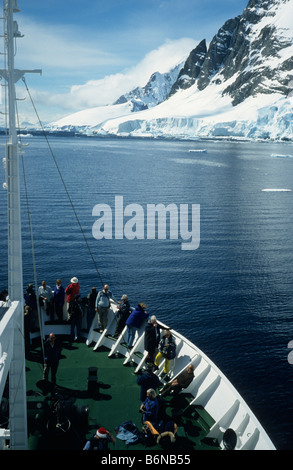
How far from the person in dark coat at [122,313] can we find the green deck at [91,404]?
33.3 inches

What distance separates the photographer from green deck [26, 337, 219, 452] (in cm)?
1005

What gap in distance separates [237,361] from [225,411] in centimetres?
882

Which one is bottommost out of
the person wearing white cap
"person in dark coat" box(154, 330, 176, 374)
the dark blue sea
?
the dark blue sea

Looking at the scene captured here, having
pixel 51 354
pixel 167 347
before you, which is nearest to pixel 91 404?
pixel 51 354

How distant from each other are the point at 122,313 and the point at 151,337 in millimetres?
2003

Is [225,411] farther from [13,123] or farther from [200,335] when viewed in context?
[200,335]

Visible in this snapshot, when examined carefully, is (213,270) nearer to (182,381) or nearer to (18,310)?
(182,381)

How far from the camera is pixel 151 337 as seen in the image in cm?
1253

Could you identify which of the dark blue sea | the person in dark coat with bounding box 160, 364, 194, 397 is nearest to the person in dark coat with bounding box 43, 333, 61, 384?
the person in dark coat with bounding box 160, 364, 194, 397

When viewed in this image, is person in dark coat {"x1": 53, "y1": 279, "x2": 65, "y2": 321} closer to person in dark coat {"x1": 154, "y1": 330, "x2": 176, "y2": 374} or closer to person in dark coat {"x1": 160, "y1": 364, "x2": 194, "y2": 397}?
person in dark coat {"x1": 154, "y1": 330, "x2": 176, "y2": 374}

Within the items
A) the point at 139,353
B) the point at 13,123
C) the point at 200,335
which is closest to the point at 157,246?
the point at 200,335

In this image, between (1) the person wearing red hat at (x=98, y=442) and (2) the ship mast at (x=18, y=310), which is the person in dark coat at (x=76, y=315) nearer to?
(2) the ship mast at (x=18, y=310)

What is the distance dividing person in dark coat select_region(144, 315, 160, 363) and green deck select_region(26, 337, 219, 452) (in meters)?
1.01

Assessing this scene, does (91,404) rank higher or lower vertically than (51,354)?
lower
